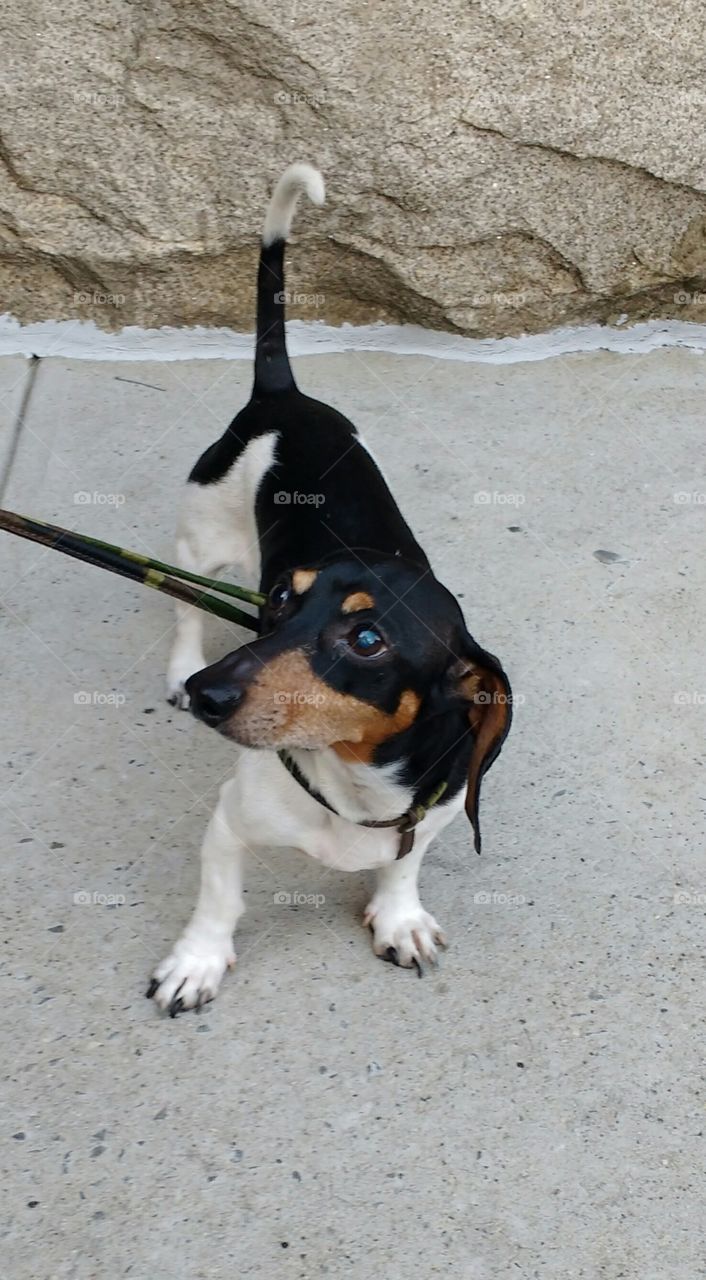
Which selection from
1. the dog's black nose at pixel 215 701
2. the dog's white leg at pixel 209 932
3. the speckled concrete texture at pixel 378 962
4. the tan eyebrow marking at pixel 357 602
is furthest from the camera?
the dog's white leg at pixel 209 932

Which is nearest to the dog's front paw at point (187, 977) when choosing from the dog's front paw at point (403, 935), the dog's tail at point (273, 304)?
the dog's front paw at point (403, 935)

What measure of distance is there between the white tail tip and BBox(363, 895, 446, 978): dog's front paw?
165 cm

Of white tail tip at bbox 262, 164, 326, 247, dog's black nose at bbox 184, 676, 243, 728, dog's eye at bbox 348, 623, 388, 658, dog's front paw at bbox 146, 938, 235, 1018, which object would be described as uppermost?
white tail tip at bbox 262, 164, 326, 247

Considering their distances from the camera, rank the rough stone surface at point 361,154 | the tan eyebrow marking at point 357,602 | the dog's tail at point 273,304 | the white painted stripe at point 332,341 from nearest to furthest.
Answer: the tan eyebrow marking at point 357,602 → the dog's tail at point 273,304 → the rough stone surface at point 361,154 → the white painted stripe at point 332,341

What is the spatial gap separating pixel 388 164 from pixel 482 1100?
337 centimetres

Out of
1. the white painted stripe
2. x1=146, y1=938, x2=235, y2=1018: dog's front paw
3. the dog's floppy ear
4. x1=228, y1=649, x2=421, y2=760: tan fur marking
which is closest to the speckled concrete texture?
x1=146, y1=938, x2=235, y2=1018: dog's front paw

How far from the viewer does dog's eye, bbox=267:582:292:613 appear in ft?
7.97

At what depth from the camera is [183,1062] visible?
2.69 metres

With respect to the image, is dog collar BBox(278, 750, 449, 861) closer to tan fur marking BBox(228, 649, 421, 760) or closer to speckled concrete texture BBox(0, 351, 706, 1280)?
tan fur marking BBox(228, 649, 421, 760)

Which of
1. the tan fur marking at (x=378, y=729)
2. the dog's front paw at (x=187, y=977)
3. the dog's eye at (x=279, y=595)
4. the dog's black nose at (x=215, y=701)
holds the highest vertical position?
the dog's eye at (x=279, y=595)

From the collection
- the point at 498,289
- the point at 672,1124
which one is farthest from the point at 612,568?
the point at 672,1124

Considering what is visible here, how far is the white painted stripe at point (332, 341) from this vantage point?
4.93 m

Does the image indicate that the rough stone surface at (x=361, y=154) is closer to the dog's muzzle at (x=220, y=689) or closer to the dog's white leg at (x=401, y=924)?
the dog's white leg at (x=401, y=924)

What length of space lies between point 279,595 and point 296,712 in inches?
11.1
